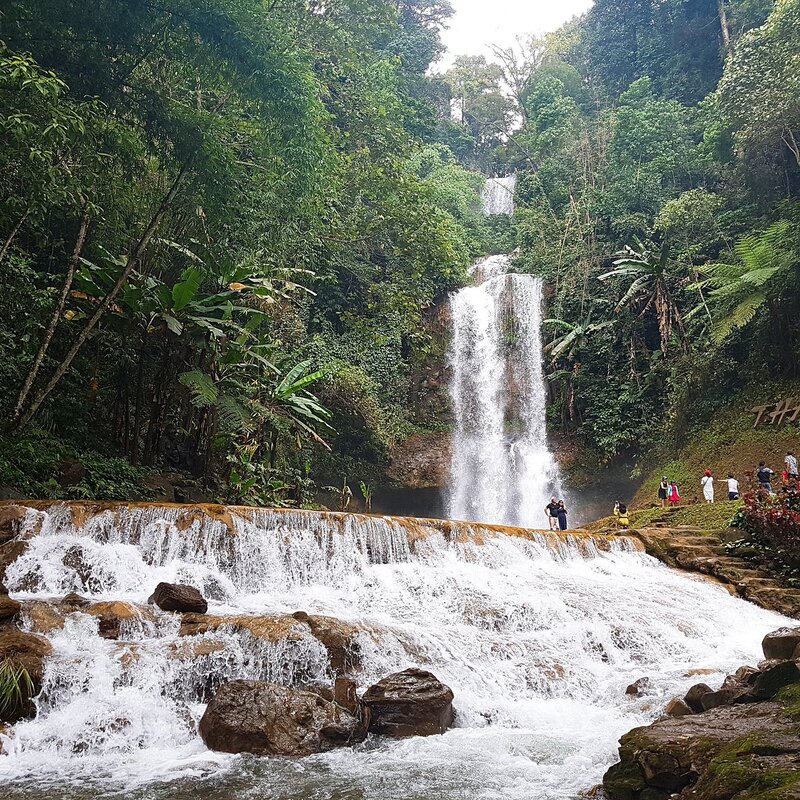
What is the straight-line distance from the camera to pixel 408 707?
5.68m

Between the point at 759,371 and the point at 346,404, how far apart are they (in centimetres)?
1209

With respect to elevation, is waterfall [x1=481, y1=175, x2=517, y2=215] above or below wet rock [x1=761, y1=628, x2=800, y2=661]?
above

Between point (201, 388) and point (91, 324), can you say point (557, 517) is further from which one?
point (91, 324)

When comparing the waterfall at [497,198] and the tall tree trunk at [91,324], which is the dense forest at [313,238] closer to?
the tall tree trunk at [91,324]

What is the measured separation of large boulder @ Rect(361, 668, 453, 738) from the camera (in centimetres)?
561

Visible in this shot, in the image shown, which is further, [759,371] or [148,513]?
[759,371]

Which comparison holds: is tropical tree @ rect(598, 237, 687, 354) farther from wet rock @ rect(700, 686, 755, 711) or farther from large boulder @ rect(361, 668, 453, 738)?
large boulder @ rect(361, 668, 453, 738)

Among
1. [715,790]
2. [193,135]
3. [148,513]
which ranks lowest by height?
[715,790]

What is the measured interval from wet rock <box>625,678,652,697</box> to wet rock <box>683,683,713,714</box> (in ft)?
3.66

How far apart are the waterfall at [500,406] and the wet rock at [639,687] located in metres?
14.2

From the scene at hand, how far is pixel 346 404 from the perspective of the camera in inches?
816

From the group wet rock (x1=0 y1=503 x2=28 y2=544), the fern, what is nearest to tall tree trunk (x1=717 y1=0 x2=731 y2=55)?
the fern

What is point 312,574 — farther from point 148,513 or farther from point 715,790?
point 715,790

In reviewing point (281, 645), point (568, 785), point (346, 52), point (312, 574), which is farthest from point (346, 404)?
point (568, 785)
